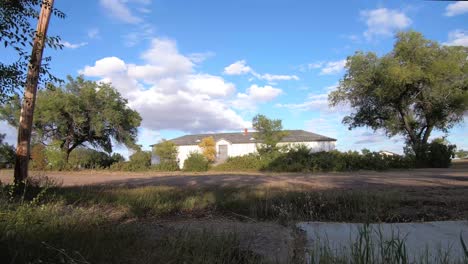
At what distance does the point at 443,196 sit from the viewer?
10141mm

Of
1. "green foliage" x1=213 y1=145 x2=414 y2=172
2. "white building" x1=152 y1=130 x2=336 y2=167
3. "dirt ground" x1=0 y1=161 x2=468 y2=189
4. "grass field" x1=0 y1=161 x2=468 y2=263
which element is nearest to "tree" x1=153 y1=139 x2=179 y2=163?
"green foliage" x1=213 y1=145 x2=414 y2=172

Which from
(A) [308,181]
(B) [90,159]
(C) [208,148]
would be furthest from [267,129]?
(A) [308,181]

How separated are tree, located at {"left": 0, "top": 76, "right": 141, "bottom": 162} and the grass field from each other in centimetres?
3036

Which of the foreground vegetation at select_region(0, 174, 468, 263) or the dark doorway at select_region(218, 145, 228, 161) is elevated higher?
the dark doorway at select_region(218, 145, 228, 161)

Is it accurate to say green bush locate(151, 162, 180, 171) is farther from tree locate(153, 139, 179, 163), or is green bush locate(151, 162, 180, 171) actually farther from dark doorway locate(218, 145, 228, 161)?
dark doorway locate(218, 145, 228, 161)

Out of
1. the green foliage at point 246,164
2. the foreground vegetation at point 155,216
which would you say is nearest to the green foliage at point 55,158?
the green foliage at point 246,164

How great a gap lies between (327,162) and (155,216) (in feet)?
80.3

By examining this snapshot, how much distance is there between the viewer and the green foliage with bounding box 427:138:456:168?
3312 cm

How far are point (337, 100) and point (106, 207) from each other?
3623cm

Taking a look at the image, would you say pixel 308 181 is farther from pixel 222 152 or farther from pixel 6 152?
pixel 222 152

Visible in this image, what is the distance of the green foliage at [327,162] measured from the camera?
1219 inches

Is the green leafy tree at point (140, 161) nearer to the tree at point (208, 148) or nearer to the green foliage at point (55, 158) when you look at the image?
the green foliage at point (55, 158)

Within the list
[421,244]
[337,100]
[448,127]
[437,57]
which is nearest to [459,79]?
[437,57]

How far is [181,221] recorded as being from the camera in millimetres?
7652
